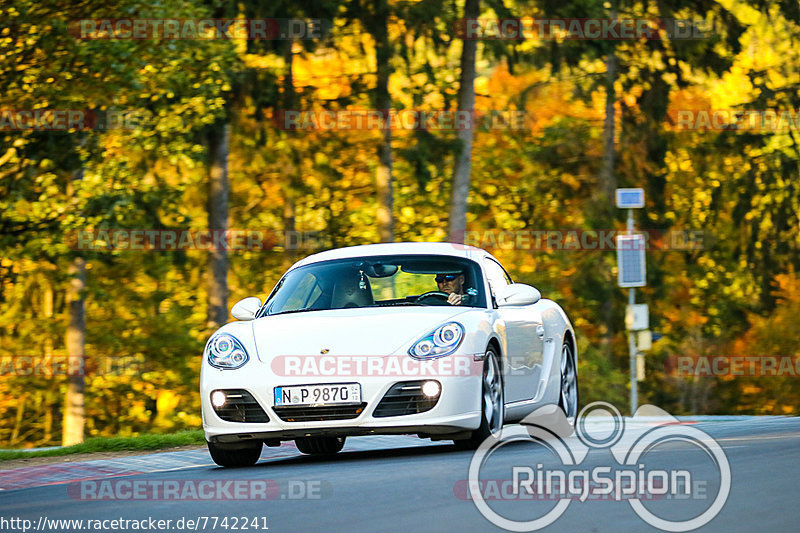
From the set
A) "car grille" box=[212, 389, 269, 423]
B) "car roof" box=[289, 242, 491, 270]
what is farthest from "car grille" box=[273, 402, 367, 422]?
"car roof" box=[289, 242, 491, 270]

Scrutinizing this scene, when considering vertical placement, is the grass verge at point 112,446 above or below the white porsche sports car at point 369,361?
below

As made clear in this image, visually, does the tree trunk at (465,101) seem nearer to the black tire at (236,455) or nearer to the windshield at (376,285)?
the windshield at (376,285)

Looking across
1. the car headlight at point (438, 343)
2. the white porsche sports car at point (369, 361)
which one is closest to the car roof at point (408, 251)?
the white porsche sports car at point (369, 361)

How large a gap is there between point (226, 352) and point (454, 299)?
1855 mm

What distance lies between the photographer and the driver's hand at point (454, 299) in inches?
422

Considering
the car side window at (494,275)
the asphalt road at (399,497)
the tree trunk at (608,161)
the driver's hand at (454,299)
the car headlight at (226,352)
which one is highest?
the tree trunk at (608,161)

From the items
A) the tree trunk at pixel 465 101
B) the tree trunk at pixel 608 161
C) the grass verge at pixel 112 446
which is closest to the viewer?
the grass verge at pixel 112 446

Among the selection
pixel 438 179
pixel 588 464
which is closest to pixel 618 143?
pixel 438 179

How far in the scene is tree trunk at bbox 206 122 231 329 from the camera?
1185 inches

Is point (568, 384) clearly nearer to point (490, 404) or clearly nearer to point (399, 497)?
point (490, 404)

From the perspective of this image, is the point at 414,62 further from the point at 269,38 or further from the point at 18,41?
the point at 18,41

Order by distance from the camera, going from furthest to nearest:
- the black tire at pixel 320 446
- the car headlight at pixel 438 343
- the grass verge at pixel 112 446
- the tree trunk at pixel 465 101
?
the tree trunk at pixel 465 101 < the grass verge at pixel 112 446 < the black tire at pixel 320 446 < the car headlight at pixel 438 343

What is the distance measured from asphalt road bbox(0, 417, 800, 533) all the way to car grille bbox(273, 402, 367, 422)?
324mm

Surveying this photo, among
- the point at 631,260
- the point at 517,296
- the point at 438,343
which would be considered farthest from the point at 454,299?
the point at 631,260
